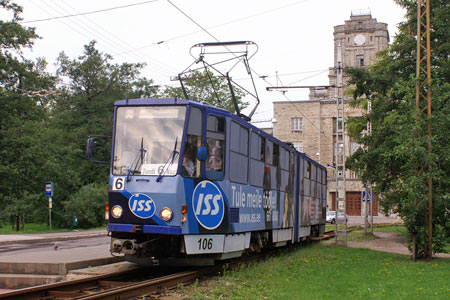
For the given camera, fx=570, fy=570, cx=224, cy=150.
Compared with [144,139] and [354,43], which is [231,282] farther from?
[354,43]

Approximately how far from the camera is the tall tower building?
254 feet

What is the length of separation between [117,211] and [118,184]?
53 centimetres

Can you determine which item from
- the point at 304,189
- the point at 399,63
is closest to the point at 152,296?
the point at 304,189

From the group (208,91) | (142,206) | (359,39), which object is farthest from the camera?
(359,39)

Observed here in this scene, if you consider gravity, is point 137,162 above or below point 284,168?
below

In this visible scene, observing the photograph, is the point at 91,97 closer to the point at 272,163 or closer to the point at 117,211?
the point at 272,163

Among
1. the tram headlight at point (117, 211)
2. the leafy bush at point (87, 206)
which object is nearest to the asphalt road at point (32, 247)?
the tram headlight at point (117, 211)

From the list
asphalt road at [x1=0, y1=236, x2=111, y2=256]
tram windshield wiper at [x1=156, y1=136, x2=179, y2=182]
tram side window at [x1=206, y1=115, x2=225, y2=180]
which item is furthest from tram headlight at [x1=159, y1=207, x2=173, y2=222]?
asphalt road at [x1=0, y1=236, x2=111, y2=256]

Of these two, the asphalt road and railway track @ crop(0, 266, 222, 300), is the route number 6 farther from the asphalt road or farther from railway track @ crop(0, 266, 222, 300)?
the asphalt road

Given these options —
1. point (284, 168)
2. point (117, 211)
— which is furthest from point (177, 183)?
point (284, 168)

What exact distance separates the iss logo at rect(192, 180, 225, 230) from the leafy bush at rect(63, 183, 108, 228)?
2629 cm

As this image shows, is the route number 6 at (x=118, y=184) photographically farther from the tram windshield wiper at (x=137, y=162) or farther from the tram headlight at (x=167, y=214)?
the tram headlight at (x=167, y=214)

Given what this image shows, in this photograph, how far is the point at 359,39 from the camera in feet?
258

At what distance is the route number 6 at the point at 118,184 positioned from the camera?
442 inches
